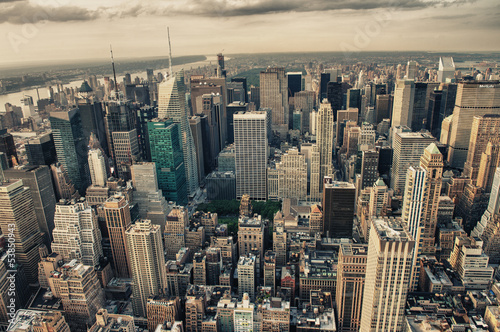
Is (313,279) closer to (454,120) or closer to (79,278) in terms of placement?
(79,278)

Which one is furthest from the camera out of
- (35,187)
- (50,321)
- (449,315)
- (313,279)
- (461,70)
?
(461,70)

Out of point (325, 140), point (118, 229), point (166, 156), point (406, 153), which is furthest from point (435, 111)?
point (118, 229)

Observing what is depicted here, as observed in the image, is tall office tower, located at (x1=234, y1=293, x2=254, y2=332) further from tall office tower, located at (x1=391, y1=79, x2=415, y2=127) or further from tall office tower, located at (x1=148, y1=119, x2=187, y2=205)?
tall office tower, located at (x1=391, y1=79, x2=415, y2=127)

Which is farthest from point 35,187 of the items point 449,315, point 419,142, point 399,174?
point 419,142

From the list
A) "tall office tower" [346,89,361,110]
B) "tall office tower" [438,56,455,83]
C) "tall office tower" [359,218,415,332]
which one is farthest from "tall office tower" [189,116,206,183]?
"tall office tower" [359,218,415,332]

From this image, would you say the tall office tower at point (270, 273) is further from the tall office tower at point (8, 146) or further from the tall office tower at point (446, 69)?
the tall office tower at point (446, 69)

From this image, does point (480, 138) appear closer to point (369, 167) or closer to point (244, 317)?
point (369, 167)

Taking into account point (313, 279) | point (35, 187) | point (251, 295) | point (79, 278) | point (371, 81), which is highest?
point (371, 81)
